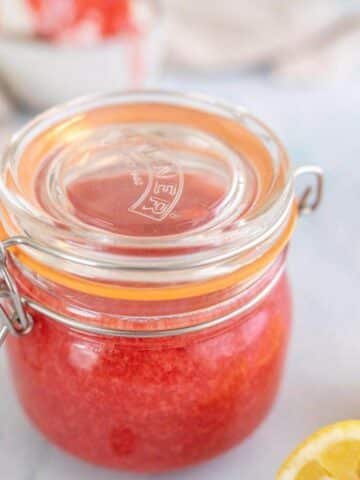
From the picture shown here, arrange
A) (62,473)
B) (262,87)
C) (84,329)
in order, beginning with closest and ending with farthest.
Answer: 1. (84,329)
2. (62,473)
3. (262,87)

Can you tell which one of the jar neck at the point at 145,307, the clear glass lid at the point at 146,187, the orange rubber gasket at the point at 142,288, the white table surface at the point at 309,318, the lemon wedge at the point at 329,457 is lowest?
the white table surface at the point at 309,318

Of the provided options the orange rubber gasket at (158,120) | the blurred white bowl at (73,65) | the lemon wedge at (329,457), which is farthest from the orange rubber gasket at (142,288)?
the blurred white bowl at (73,65)

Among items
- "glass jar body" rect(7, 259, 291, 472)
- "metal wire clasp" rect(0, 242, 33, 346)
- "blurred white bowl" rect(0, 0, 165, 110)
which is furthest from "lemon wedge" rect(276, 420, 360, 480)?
"blurred white bowl" rect(0, 0, 165, 110)

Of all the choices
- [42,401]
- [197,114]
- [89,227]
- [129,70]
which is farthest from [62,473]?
[129,70]

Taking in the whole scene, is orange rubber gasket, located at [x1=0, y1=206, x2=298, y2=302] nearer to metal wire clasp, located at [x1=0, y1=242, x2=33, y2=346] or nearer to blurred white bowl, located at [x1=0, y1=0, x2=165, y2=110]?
metal wire clasp, located at [x1=0, y1=242, x2=33, y2=346]

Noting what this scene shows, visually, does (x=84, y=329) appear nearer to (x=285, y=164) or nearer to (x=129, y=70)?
(x=285, y=164)

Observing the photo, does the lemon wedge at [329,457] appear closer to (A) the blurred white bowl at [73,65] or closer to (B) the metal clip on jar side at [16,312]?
(B) the metal clip on jar side at [16,312]
